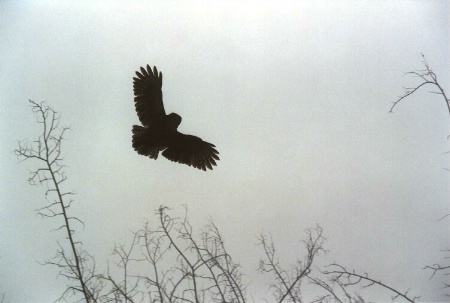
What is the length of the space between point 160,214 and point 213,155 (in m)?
1.81

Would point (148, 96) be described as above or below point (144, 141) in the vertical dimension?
above

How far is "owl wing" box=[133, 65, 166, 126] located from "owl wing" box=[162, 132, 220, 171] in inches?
19.0

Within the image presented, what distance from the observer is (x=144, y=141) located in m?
6.59

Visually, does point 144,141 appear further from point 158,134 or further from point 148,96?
point 148,96

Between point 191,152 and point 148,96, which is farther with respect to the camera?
point 191,152

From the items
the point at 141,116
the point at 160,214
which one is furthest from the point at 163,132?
the point at 160,214

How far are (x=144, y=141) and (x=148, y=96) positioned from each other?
0.73 meters

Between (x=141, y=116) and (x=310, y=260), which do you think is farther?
(x=141, y=116)

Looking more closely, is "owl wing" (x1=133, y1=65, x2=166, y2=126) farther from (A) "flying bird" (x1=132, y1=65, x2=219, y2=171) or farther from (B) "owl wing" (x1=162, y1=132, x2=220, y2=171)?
(B) "owl wing" (x1=162, y1=132, x2=220, y2=171)

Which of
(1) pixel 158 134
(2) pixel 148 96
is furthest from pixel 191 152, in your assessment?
→ (2) pixel 148 96

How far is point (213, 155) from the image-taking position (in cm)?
667

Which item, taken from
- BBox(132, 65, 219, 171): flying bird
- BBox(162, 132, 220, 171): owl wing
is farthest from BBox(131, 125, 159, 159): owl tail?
BBox(162, 132, 220, 171): owl wing

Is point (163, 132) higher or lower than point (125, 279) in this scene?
higher

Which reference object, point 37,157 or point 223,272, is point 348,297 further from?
point 37,157
